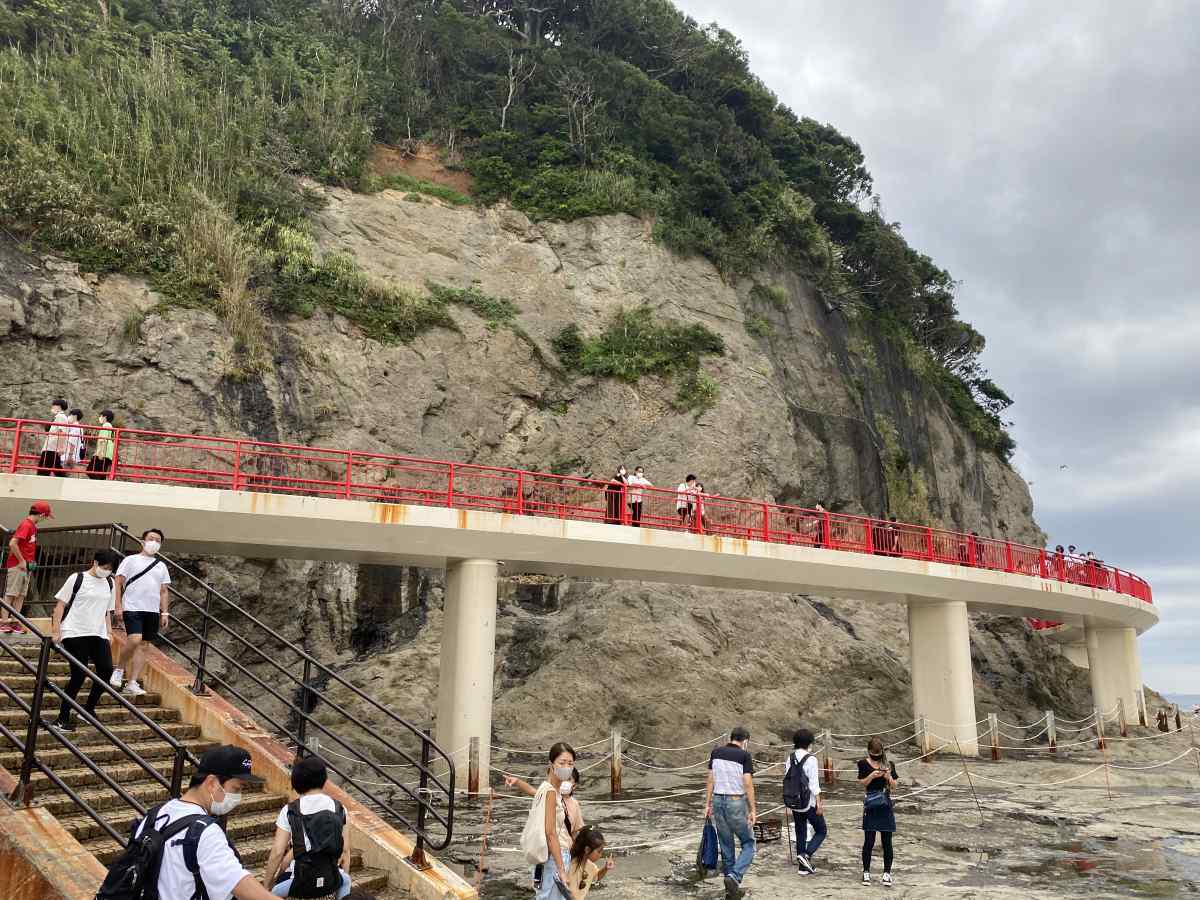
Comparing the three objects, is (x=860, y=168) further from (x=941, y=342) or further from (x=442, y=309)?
(x=442, y=309)

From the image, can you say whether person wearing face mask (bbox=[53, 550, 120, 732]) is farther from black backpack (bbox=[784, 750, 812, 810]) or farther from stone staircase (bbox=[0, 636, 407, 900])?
black backpack (bbox=[784, 750, 812, 810])

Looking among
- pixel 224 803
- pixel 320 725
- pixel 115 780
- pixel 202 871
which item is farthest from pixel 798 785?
pixel 202 871

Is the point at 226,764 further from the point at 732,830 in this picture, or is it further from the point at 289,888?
the point at 732,830

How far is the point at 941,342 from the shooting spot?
47.6 meters

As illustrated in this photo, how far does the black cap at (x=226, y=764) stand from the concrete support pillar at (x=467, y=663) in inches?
471

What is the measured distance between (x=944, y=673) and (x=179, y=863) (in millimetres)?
20181

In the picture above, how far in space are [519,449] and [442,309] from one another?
5559mm

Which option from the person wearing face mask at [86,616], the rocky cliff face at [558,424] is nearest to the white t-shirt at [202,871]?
the person wearing face mask at [86,616]

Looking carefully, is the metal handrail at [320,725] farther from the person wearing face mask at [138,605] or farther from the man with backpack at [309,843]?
the man with backpack at [309,843]

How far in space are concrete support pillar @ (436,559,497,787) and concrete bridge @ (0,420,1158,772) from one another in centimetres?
3

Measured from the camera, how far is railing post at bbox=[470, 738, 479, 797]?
14586 mm

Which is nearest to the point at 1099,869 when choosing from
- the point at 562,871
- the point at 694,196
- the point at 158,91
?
the point at 562,871

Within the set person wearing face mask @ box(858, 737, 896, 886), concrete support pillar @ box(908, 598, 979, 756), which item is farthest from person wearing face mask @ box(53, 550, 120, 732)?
concrete support pillar @ box(908, 598, 979, 756)

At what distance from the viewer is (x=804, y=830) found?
9305 mm
